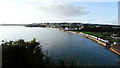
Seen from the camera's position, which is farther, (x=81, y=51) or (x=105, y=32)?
(x=105, y=32)

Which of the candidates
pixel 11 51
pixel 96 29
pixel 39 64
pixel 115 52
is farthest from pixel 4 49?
pixel 96 29

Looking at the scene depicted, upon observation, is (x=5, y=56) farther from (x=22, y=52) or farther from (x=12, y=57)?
(x=22, y=52)

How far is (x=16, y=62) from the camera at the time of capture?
6.14 m

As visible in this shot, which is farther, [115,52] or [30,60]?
[115,52]

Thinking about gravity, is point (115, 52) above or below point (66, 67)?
below

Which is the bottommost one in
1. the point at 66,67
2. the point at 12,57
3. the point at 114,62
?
the point at 114,62

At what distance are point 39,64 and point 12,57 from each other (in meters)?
1.21

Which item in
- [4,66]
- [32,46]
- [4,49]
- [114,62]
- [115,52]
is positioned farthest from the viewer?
[115,52]

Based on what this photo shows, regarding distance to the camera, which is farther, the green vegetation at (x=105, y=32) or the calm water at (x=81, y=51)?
the green vegetation at (x=105, y=32)

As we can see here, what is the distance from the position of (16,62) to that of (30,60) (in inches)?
25.2

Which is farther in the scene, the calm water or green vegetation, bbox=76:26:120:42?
green vegetation, bbox=76:26:120:42

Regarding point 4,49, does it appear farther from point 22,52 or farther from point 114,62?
point 114,62

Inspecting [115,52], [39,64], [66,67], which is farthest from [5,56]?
[115,52]

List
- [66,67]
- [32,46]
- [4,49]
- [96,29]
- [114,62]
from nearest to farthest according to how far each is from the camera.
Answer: [4,49] → [66,67] → [32,46] → [114,62] → [96,29]
